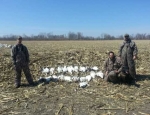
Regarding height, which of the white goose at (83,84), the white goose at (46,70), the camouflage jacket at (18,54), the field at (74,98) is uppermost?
the camouflage jacket at (18,54)

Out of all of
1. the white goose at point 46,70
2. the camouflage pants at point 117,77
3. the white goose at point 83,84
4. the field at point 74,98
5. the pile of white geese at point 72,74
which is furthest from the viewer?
the white goose at point 46,70

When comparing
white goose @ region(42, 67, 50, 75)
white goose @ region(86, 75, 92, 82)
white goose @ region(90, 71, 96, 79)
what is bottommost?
white goose @ region(86, 75, 92, 82)

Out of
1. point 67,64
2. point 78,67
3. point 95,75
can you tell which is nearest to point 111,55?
point 95,75

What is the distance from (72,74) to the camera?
10992 mm

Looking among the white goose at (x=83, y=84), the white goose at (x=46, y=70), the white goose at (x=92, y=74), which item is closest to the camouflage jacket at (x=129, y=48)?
the white goose at (x=92, y=74)

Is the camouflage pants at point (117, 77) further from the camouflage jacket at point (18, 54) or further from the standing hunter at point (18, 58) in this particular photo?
the camouflage jacket at point (18, 54)

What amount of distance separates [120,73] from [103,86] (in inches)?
31.0

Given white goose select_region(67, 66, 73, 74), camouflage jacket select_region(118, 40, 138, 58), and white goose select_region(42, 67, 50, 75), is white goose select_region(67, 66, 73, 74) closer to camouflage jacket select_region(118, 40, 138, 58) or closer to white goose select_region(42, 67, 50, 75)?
white goose select_region(42, 67, 50, 75)

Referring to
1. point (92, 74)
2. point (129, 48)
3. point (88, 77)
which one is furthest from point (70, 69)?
point (129, 48)

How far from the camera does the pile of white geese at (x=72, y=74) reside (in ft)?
32.4

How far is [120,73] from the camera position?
29.8 ft

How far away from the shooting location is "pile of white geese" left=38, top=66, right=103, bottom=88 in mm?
9891

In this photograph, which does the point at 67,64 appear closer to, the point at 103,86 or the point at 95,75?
the point at 95,75

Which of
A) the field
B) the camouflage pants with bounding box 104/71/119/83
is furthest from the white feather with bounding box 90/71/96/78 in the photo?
the camouflage pants with bounding box 104/71/119/83
